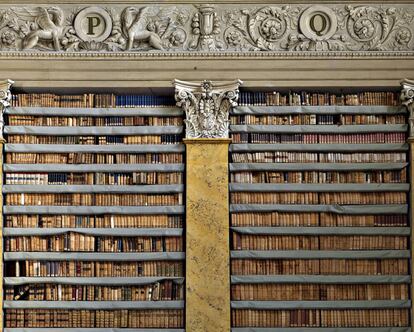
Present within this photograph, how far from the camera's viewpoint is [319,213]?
7.82m

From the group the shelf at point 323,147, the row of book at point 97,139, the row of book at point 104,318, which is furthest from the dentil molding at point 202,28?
the row of book at point 104,318

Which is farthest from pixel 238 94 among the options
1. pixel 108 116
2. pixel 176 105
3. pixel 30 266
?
pixel 30 266

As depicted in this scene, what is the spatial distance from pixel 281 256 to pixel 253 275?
1.02 ft

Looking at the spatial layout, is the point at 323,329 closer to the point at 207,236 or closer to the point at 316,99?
the point at 207,236

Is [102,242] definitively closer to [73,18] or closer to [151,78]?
[151,78]

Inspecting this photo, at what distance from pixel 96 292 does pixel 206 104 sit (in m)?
2.02

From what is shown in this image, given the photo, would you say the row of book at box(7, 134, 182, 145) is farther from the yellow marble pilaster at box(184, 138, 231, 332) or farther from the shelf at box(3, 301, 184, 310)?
the shelf at box(3, 301, 184, 310)

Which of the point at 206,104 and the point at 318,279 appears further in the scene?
the point at 206,104

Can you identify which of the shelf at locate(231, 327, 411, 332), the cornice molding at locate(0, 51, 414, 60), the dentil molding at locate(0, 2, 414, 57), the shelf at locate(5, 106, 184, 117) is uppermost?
the dentil molding at locate(0, 2, 414, 57)

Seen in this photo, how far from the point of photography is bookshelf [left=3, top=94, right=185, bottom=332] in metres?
7.72

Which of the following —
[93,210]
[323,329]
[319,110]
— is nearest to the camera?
[323,329]

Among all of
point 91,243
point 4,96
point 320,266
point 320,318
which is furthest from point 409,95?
point 4,96

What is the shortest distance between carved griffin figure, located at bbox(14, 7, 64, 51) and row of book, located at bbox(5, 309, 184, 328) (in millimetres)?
2477

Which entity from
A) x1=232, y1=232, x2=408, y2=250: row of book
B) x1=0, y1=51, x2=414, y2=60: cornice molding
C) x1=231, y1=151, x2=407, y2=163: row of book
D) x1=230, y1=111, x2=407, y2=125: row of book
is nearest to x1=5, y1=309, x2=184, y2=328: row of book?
x1=232, y1=232, x2=408, y2=250: row of book
